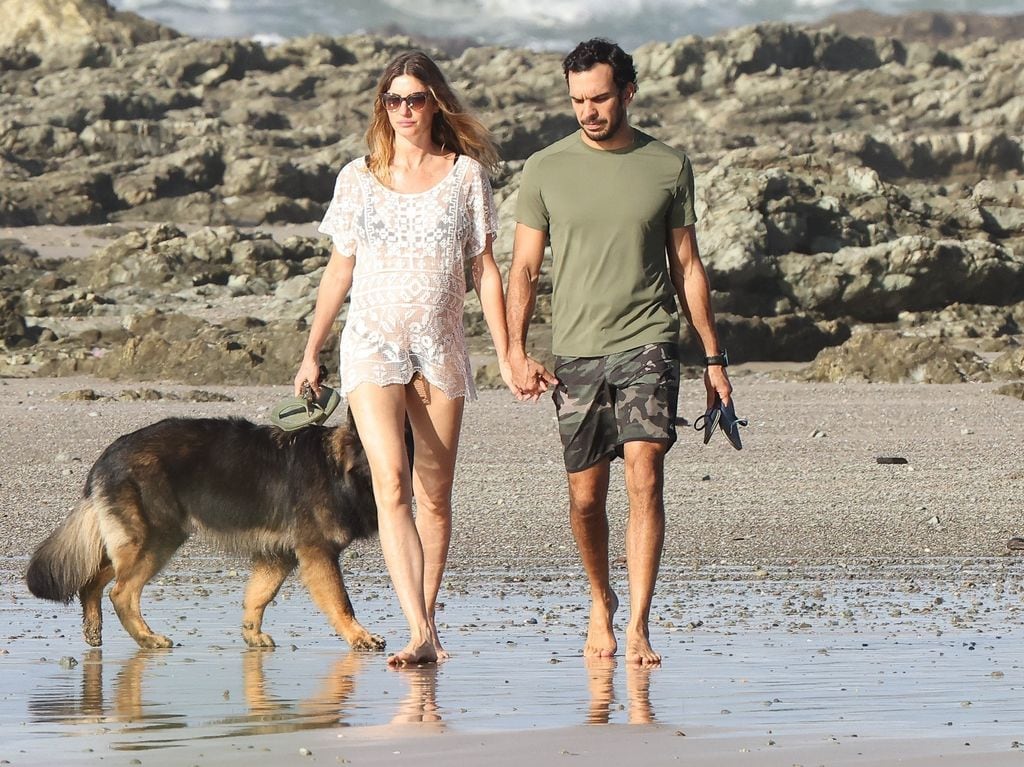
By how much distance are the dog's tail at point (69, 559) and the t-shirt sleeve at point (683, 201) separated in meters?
2.75

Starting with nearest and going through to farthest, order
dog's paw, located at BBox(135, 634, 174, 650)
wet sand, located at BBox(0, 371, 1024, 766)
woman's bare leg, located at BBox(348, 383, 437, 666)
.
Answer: wet sand, located at BBox(0, 371, 1024, 766) < woman's bare leg, located at BBox(348, 383, 437, 666) < dog's paw, located at BBox(135, 634, 174, 650)

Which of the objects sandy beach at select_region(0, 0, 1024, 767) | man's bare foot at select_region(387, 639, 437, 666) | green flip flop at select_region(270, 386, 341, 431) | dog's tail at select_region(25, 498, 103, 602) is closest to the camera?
sandy beach at select_region(0, 0, 1024, 767)

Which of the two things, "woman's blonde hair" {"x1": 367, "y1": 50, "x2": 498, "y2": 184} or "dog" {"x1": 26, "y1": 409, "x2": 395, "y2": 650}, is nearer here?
"woman's blonde hair" {"x1": 367, "y1": 50, "x2": 498, "y2": 184}

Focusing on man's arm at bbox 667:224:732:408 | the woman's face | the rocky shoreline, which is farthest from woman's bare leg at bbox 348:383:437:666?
the rocky shoreline

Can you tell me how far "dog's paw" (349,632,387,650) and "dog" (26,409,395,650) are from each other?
325 millimetres

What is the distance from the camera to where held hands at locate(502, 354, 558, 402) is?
5.95 m

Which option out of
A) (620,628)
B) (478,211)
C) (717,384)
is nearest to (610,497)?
(620,628)

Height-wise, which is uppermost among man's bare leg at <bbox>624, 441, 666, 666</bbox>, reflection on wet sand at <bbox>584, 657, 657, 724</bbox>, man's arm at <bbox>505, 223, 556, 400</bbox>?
man's arm at <bbox>505, 223, 556, 400</bbox>

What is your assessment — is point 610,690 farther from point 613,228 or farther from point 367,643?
point 613,228

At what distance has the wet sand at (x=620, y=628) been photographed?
4098 millimetres

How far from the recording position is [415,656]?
18.5 feet

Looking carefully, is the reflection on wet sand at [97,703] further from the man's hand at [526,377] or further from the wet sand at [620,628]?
the man's hand at [526,377]

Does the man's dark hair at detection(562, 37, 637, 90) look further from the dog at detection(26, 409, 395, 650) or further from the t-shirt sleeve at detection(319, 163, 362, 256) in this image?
the dog at detection(26, 409, 395, 650)

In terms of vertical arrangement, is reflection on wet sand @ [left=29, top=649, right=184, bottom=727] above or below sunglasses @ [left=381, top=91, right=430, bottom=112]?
below
